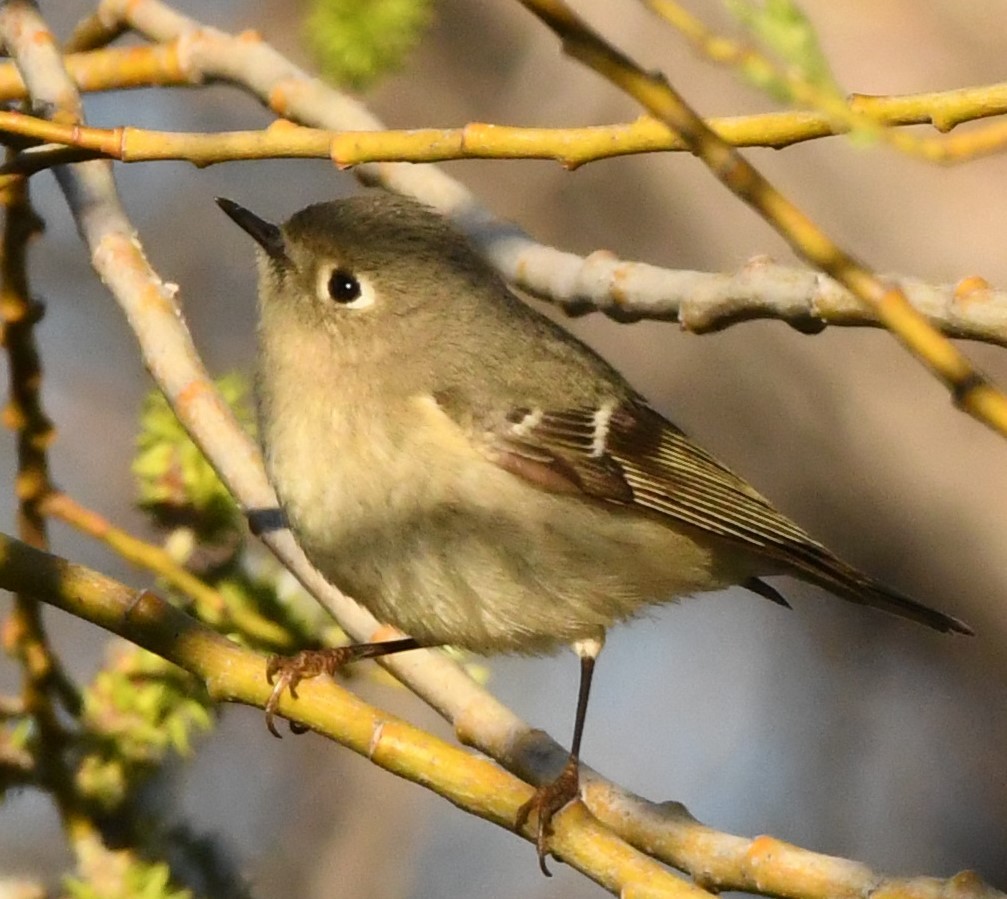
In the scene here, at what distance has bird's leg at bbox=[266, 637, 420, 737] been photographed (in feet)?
4.91

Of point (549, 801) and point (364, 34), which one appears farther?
point (364, 34)

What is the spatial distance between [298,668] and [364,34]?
0.76m

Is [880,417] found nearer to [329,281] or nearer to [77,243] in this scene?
[329,281]

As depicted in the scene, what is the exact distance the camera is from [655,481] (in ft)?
7.30

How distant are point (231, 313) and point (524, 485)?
2.54 metres

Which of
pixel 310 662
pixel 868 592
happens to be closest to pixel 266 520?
pixel 310 662

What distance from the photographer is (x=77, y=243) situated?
4.59m

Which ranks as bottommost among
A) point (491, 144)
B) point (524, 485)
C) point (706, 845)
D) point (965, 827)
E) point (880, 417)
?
point (706, 845)

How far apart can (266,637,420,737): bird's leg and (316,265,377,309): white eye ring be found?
0.44 meters

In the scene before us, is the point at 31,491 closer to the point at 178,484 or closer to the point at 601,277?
the point at 178,484

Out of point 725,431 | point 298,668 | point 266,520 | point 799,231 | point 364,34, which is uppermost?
point 725,431

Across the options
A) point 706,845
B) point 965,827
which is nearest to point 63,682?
point 706,845

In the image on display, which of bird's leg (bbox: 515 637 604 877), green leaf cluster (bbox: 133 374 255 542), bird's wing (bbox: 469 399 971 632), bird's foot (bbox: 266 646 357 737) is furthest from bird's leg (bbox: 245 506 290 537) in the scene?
bird's leg (bbox: 515 637 604 877)

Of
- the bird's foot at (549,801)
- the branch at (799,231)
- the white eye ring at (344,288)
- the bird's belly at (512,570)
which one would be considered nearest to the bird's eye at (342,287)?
the white eye ring at (344,288)
